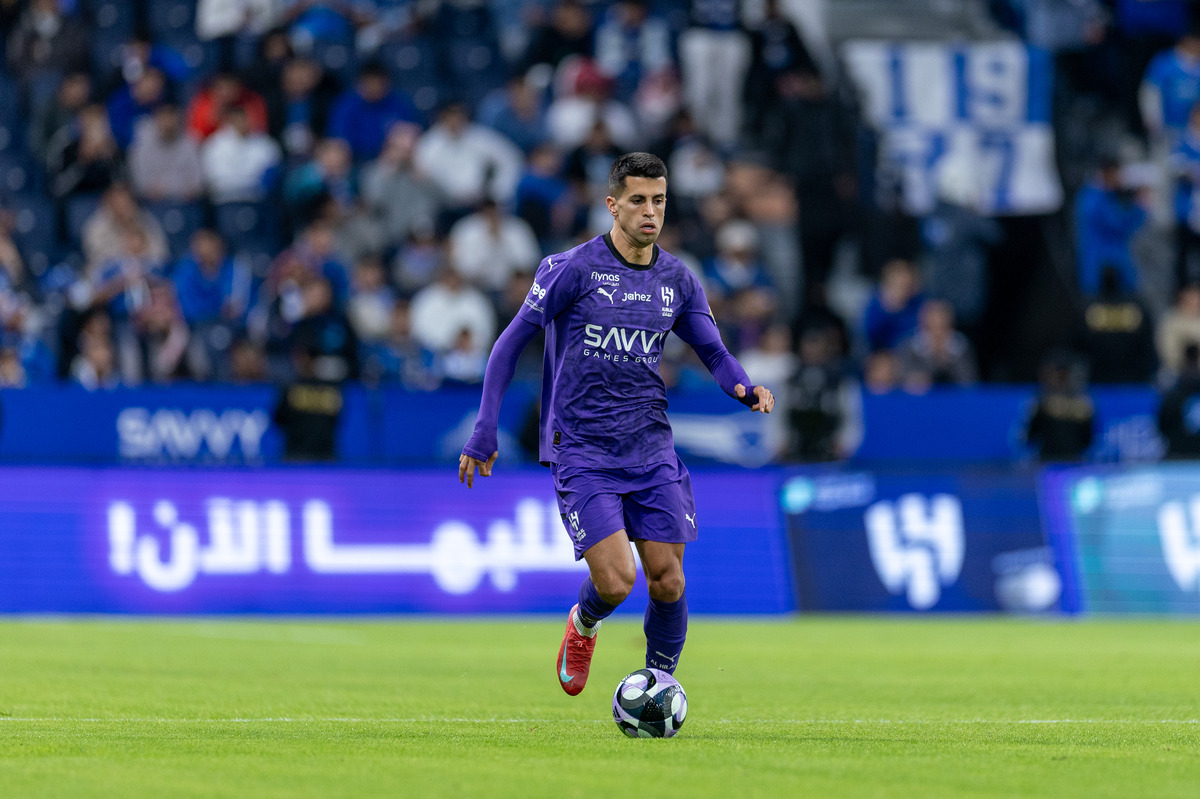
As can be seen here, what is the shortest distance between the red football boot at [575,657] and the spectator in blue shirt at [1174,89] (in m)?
16.1

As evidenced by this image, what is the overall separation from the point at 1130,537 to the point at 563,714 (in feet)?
30.2

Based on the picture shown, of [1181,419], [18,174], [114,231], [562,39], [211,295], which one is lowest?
[1181,419]

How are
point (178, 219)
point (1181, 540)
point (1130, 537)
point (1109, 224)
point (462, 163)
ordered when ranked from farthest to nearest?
point (1109, 224) → point (462, 163) → point (178, 219) → point (1130, 537) → point (1181, 540)

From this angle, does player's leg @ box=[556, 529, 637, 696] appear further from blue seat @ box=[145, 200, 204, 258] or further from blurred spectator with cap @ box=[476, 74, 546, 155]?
blurred spectator with cap @ box=[476, 74, 546, 155]

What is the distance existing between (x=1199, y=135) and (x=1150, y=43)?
2.09 metres

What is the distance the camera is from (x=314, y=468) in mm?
15648

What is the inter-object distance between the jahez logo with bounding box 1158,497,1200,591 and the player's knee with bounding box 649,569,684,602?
970 cm

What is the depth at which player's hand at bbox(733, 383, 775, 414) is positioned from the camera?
24.1 ft

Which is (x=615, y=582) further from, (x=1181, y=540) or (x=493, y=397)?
(x=1181, y=540)

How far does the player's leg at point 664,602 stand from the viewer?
7.61m

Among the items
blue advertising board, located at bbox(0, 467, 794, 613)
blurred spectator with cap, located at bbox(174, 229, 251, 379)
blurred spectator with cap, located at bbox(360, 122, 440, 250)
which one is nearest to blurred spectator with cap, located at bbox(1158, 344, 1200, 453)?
blue advertising board, located at bbox(0, 467, 794, 613)

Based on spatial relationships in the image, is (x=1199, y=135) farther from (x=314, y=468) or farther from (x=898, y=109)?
(x=314, y=468)

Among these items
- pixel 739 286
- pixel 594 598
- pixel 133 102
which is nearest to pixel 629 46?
pixel 739 286

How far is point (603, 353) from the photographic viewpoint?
25.2 feet
